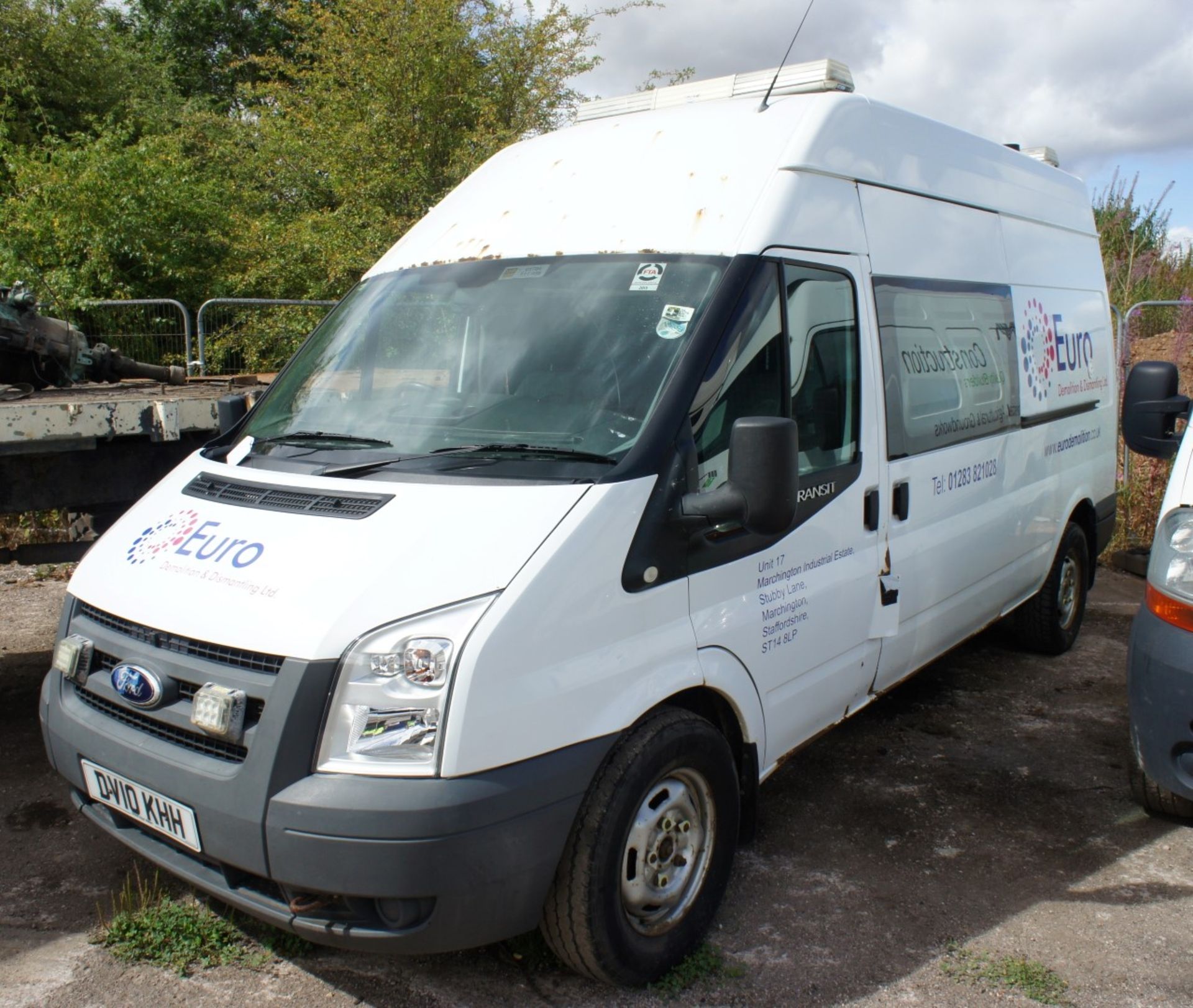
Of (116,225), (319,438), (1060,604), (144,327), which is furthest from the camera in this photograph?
(116,225)

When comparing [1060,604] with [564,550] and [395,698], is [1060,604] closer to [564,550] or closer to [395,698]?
[564,550]

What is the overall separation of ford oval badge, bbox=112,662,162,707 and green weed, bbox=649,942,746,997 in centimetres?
160

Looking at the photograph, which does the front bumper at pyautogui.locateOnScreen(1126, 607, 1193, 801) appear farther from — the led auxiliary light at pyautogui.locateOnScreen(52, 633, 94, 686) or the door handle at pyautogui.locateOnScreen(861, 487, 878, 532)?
the led auxiliary light at pyautogui.locateOnScreen(52, 633, 94, 686)

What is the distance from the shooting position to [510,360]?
3.26 metres

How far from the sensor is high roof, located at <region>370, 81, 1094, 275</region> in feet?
11.1

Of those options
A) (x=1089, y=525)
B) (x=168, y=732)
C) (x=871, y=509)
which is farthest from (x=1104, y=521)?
(x=168, y=732)

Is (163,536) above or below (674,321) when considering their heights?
below

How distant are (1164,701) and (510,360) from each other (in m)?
2.41

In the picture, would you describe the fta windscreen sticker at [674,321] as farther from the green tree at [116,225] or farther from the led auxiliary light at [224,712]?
the green tree at [116,225]

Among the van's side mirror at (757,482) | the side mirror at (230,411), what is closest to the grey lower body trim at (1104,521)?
the van's side mirror at (757,482)

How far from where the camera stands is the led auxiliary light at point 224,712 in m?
2.55

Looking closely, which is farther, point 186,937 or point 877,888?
point 877,888

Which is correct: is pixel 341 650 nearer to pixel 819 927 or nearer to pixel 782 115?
pixel 819 927

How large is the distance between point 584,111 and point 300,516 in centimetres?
267
